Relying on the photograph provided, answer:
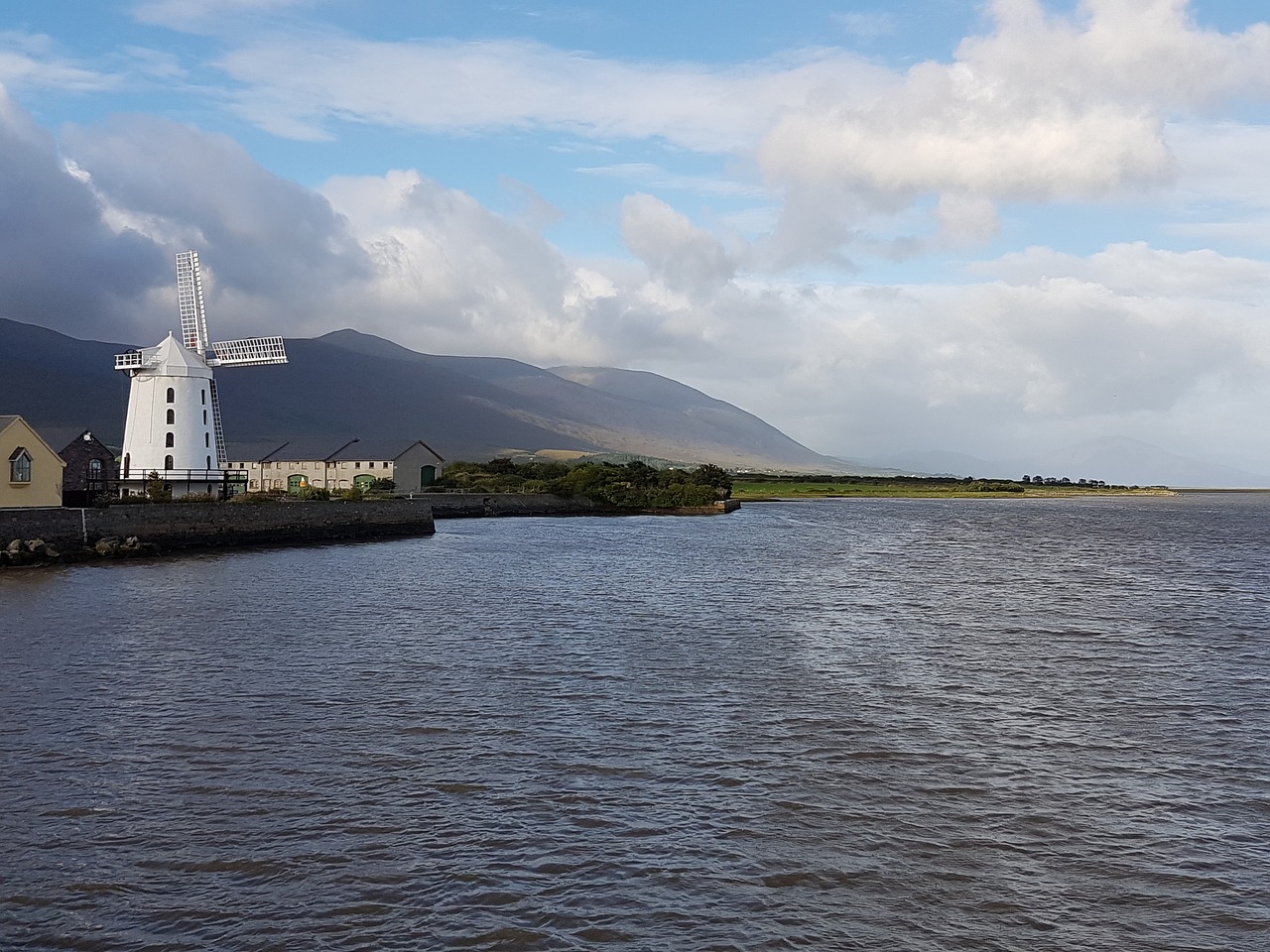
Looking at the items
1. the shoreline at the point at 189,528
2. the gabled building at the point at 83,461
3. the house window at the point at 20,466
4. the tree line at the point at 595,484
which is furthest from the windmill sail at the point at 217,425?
the tree line at the point at 595,484

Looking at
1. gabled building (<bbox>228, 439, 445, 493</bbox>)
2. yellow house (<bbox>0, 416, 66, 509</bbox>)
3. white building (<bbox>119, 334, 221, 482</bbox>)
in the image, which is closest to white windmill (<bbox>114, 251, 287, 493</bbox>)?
white building (<bbox>119, 334, 221, 482</bbox>)

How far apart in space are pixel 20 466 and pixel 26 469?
0.49m

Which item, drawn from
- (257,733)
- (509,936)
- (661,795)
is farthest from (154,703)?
(509,936)

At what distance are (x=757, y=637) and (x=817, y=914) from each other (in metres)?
17.6

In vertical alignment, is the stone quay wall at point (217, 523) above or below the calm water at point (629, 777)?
above

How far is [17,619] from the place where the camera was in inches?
1196

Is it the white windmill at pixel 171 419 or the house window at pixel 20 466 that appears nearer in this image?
the house window at pixel 20 466

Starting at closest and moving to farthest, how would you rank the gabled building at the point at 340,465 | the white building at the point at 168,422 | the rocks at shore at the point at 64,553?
the rocks at shore at the point at 64,553
the white building at the point at 168,422
the gabled building at the point at 340,465

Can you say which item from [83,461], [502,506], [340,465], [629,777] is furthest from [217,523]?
[340,465]

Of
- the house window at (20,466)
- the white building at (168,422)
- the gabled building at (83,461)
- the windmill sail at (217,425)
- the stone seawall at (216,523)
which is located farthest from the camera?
the windmill sail at (217,425)

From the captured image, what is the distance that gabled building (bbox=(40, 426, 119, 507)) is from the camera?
221ft

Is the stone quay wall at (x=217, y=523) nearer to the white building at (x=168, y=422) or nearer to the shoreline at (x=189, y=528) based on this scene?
the shoreline at (x=189, y=528)

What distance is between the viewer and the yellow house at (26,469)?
50.3 meters

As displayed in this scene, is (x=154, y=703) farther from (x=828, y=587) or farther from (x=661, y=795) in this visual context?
(x=828, y=587)
